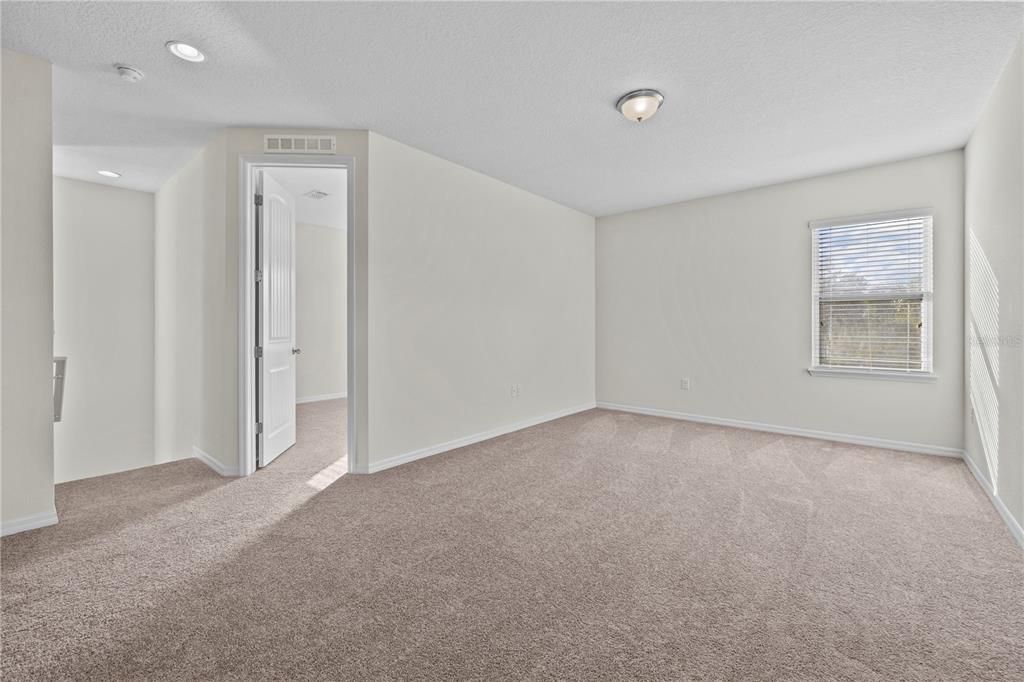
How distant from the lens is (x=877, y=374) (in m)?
3.97

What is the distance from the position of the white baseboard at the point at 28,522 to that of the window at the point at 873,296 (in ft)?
19.1

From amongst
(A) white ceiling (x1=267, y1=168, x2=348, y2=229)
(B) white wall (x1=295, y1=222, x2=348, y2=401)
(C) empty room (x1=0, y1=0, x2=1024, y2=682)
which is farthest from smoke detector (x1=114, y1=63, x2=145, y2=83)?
(B) white wall (x1=295, y1=222, x2=348, y2=401)

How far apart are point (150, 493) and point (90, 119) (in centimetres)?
264

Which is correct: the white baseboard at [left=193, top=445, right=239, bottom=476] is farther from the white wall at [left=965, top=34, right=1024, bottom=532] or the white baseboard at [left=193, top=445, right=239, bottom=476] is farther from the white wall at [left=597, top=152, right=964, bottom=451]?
the white wall at [left=965, top=34, right=1024, bottom=532]

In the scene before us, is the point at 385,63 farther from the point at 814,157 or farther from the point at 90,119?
the point at 814,157

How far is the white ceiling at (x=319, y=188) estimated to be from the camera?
4340 millimetres

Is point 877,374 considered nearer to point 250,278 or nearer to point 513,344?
point 513,344

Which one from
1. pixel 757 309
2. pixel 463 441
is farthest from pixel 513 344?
pixel 757 309

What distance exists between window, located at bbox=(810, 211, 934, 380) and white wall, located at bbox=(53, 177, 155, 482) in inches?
277

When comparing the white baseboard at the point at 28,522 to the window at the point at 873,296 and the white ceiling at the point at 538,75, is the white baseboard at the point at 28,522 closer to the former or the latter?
the white ceiling at the point at 538,75

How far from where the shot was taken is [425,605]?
5.74 feet

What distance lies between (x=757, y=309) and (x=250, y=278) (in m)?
4.75

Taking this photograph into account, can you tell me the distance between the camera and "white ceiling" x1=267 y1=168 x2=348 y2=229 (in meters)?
4.34

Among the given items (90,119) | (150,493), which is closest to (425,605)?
(150,493)
